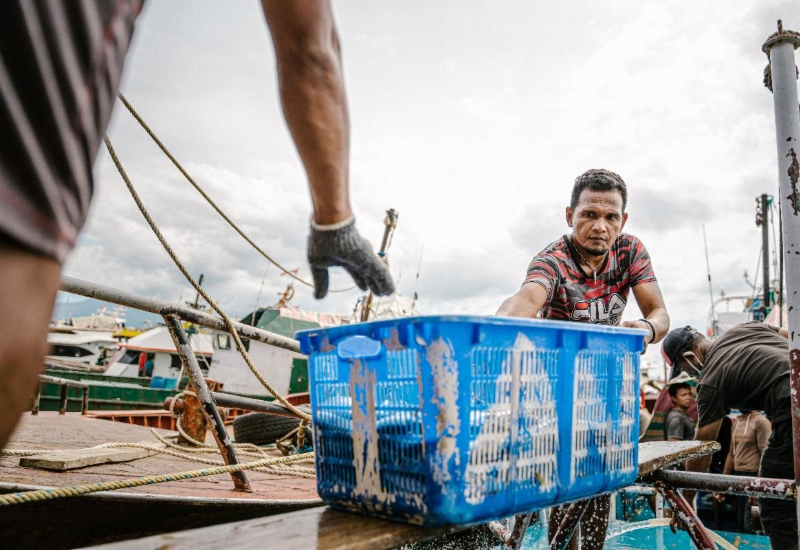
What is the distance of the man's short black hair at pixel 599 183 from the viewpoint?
3088 millimetres

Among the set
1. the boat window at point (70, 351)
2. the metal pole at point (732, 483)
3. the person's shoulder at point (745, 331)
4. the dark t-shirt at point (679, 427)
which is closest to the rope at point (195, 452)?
the metal pole at point (732, 483)

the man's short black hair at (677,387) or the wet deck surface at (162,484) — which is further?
the man's short black hair at (677,387)

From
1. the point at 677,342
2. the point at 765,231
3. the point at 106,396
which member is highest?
the point at 765,231

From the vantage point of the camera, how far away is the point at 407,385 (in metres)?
1.30

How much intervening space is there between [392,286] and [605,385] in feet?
2.58

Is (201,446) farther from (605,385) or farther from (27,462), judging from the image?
(605,385)

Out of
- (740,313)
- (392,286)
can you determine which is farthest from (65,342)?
(740,313)

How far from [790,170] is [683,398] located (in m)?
7.20

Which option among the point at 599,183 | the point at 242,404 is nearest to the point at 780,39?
the point at 599,183

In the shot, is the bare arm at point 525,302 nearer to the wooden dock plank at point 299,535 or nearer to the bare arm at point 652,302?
the bare arm at point 652,302

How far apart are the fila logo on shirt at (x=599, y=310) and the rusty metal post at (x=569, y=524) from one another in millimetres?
1002

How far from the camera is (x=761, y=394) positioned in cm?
402

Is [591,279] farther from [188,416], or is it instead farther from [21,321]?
[188,416]

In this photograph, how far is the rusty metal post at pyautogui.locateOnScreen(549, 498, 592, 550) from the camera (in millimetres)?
2760
